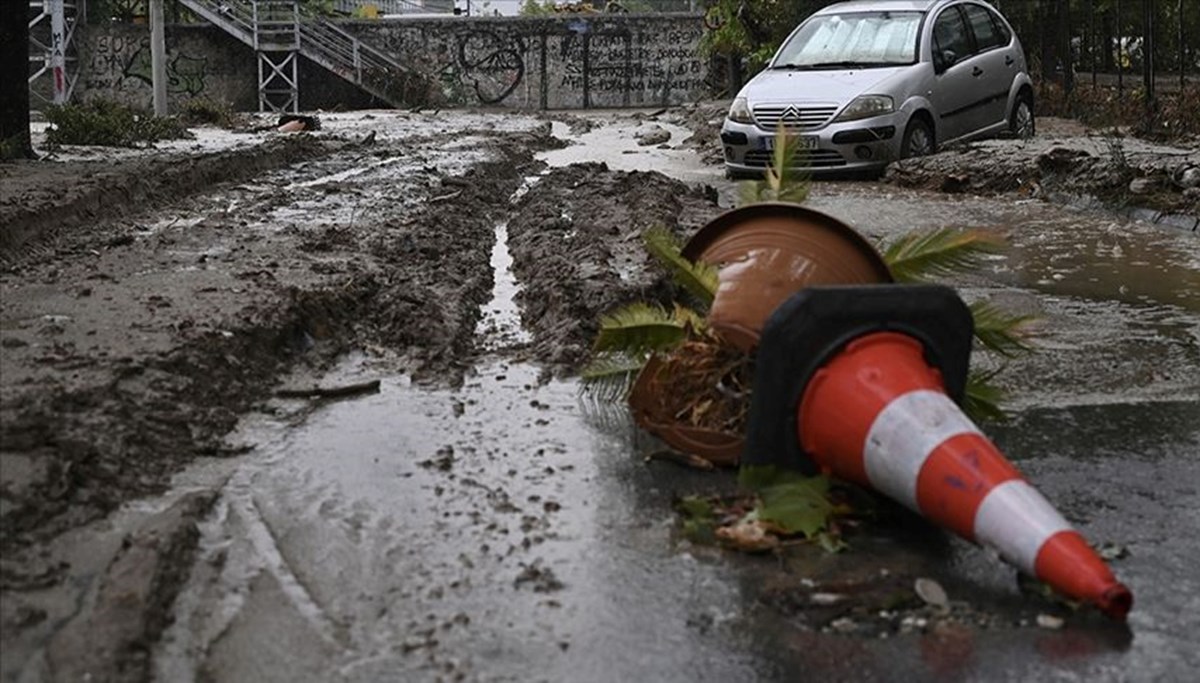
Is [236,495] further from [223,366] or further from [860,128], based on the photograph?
[860,128]

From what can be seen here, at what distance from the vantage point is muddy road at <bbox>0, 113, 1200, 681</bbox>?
3.69 metres

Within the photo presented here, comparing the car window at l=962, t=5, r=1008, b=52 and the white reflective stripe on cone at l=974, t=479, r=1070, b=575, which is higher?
the car window at l=962, t=5, r=1008, b=52

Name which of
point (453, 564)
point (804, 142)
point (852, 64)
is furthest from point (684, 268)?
point (852, 64)

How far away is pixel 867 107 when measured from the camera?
14570 millimetres

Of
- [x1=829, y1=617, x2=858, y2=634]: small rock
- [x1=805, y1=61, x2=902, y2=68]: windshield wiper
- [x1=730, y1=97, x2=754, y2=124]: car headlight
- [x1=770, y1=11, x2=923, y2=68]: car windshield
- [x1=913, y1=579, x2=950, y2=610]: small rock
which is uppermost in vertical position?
[x1=770, y1=11, x2=923, y2=68]: car windshield

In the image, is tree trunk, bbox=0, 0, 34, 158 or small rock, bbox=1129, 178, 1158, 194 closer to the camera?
small rock, bbox=1129, 178, 1158, 194

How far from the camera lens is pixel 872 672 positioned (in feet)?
11.6

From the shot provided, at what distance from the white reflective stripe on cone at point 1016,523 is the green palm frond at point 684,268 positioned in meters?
1.71

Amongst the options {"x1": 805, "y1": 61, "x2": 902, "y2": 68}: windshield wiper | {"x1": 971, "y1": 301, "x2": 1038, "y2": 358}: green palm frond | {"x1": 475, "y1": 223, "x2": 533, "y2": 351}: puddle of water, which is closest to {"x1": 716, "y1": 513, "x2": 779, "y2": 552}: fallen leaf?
{"x1": 971, "y1": 301, "x2": 1038, "y2": 358}: green palm frond

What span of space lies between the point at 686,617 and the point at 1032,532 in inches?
37.3

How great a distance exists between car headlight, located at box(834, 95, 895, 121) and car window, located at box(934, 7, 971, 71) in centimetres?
110

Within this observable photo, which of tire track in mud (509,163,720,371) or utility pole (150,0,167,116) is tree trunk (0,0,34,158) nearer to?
tire track in mud (509,163,720,371)

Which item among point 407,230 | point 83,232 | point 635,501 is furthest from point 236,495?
point 83,232

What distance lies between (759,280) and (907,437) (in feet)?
3.73
